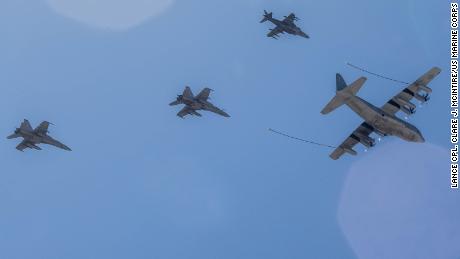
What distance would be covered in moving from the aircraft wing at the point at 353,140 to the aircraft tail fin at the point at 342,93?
27.2 ft

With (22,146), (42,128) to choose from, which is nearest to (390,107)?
(42,128)

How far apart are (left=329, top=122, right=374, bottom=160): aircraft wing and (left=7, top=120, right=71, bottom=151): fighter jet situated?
1517 inches

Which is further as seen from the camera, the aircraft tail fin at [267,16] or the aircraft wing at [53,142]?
the aircraft tail fin at [267,16]

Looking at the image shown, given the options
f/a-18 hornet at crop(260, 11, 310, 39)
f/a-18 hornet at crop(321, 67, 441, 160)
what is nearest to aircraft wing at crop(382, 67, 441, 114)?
f/a-18 hornet at crop(321, 67, 441, 160)

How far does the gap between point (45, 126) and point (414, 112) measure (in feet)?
157

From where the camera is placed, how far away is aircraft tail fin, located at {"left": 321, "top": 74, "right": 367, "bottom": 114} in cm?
6875

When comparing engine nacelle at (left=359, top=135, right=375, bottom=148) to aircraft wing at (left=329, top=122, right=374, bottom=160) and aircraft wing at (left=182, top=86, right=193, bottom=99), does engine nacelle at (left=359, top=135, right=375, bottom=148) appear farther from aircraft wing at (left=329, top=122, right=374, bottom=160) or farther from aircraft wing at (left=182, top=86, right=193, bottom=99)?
aircraft wing at (left=182, top=86, right=193, bottom=99)

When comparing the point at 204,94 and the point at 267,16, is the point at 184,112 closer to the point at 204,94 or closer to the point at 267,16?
the point at 204,94

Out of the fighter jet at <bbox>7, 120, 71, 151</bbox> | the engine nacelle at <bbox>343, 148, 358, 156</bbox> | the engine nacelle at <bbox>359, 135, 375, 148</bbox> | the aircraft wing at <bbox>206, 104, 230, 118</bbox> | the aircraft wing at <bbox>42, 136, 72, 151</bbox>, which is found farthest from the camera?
the aircraft wing at <bbox>206, 104, 230, 118</bbox>

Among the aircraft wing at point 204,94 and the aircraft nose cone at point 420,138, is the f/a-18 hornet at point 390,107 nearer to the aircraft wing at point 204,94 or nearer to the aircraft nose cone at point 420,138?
the aircraft nose cone at point 420,138

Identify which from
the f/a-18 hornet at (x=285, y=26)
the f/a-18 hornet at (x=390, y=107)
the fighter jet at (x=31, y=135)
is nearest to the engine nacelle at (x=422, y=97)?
the f/a-18 hornet at (x=390, y=107)

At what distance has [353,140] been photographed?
80.3 metres

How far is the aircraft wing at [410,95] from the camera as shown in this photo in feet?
236

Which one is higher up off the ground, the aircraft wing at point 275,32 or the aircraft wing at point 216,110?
the aircraft wing at point 275,32
